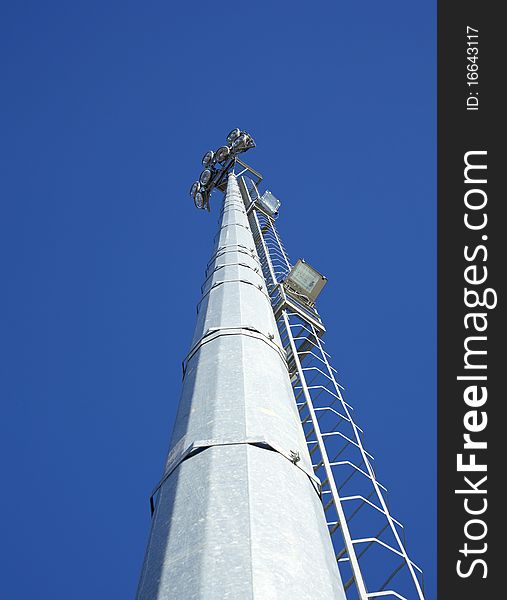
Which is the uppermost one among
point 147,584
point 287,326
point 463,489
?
point 287,326

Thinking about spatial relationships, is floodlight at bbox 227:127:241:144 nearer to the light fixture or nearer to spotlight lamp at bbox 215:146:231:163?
spotlight lamp at bbox 215:146:231:163

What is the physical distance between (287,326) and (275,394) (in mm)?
5256

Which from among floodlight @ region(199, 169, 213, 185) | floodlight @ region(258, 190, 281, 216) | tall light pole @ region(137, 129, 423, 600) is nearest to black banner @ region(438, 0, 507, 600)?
tall light pole @ region(137, 129, 423, 600)

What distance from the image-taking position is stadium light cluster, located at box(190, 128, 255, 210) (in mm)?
23078

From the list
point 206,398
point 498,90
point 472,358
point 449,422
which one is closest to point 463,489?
point 449,422

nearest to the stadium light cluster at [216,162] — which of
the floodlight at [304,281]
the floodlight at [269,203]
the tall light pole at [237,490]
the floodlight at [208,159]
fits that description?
the floodlight at [208,159]

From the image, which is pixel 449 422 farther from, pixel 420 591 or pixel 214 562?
pixel 214 562

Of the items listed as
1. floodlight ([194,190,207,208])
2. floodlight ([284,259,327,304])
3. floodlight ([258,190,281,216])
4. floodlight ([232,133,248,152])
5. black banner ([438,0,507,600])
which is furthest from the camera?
floodlight ([232,133,248,152])

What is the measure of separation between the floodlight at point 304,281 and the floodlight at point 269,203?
7.70m

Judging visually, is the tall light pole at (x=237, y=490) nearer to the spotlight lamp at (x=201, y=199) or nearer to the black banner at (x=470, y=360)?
the black banner at (x=470, y=360)

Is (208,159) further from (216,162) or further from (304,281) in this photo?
(304,281)

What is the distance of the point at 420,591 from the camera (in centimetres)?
605

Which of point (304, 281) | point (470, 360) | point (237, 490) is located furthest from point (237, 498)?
point (304, 281)

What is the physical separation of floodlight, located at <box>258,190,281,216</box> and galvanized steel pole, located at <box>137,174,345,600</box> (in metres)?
16.0
